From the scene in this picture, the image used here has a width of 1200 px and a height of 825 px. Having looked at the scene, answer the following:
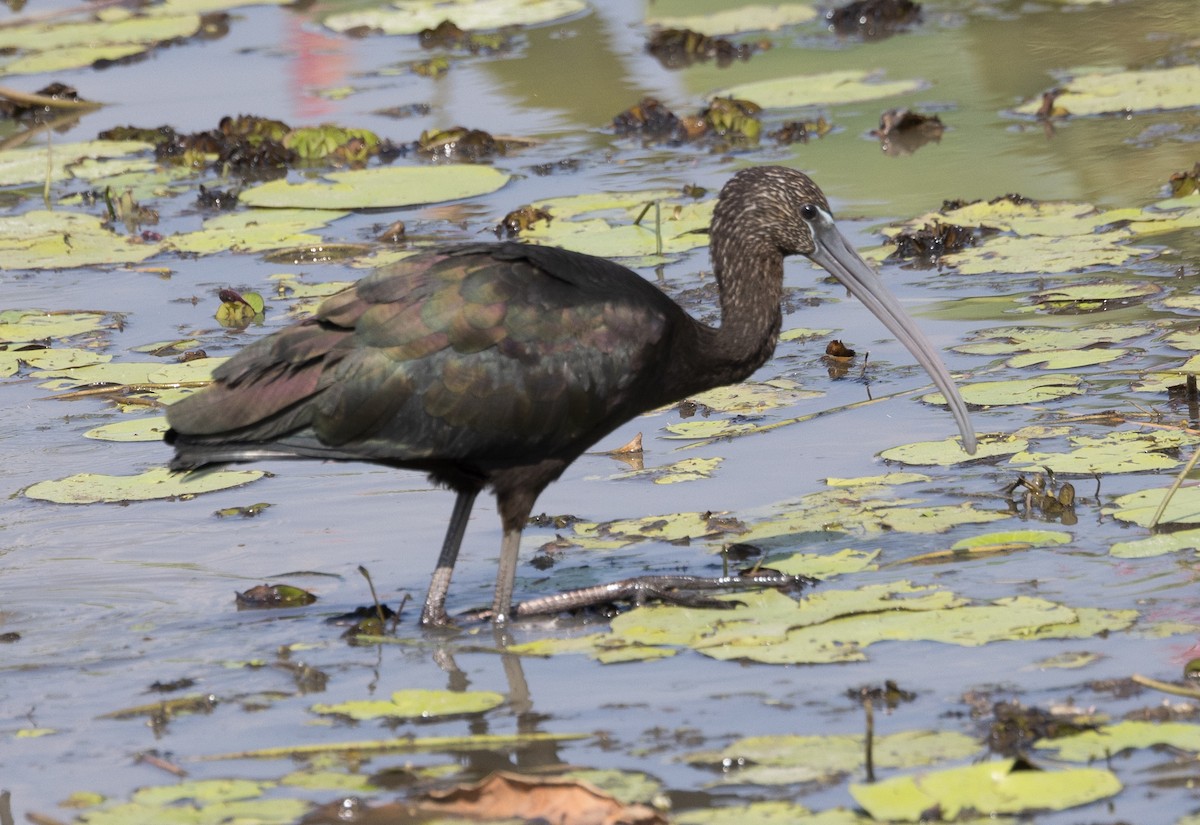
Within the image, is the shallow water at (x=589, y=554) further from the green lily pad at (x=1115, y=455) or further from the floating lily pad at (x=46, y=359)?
the floating lily pad at (x=46, y=359)

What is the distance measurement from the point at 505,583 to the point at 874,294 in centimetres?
158

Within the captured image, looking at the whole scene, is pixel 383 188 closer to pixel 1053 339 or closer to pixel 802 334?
pixel 802 334

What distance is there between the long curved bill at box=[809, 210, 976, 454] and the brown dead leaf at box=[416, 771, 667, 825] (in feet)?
7.98

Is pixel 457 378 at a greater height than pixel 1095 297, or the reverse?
pixel 457 378

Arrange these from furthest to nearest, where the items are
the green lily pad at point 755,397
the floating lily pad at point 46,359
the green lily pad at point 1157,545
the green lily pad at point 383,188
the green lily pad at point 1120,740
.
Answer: the green lily pad at point 383,188 < the floating lily pad at point 46,359 < the green lily pad at point 755,397 < the green lily pad at point 1157,545 < the green lily pad at point 1120,740

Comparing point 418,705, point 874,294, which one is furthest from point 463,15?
point 418,705

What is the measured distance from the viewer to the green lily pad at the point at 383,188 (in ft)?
34.3

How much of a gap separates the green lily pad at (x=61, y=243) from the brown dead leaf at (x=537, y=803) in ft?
20.7

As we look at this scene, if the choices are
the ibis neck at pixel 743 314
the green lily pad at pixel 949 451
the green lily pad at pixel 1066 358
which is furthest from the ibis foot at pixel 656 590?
the green lily pad at pixel 1066 358

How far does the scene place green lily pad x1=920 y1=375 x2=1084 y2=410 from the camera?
260 inches

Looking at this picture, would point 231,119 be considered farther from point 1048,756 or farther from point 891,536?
point 1048,756

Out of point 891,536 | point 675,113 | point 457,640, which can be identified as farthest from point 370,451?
point 675,113

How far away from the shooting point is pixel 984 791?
3.77 meters

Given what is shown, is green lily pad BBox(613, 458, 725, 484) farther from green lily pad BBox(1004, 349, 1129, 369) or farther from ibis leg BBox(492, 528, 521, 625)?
green lily pad BBox(1004, 349, 1129, 369)
